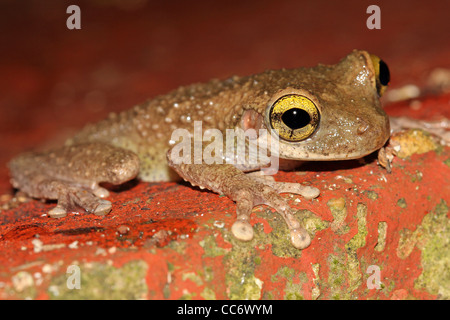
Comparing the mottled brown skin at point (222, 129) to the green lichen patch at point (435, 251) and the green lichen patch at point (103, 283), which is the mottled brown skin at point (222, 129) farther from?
the green lichen patch at point (435, 251)

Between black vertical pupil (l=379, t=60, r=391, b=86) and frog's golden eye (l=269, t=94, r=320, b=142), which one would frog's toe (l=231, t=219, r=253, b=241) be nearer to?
frog's golden eye (l=269, t=94, r=320, b=142)

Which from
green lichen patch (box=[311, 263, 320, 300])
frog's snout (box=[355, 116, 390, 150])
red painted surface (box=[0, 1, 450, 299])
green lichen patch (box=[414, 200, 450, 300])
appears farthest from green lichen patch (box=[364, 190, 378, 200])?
green lichen patch (box=[311, 263, 320, 300])

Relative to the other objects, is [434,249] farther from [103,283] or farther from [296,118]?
[103,283]

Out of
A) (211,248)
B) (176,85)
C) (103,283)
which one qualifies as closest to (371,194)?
(211,248)

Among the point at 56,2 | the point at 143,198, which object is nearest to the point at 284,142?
the point at 143,198

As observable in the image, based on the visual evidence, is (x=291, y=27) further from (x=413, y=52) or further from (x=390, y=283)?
(x=390, y=283)

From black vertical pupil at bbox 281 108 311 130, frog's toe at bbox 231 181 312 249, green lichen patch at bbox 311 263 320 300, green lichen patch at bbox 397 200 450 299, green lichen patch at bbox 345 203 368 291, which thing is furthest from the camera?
green lichen patch at bbox 397 200 450 299
